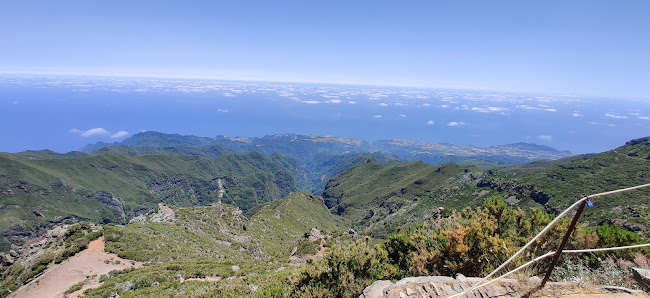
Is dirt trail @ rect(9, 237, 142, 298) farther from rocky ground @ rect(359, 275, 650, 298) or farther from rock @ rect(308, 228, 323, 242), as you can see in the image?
rocky ground @ rect(359, 275, 650, 298)

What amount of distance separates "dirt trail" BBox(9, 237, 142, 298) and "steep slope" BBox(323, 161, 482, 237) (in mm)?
69948

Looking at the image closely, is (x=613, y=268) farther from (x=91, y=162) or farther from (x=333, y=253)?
(x=91, y=162)

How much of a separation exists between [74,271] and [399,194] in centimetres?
12539

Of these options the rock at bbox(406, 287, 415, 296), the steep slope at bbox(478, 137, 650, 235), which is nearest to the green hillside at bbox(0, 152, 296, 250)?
the rock at bbox(406, 287, 415, 296)

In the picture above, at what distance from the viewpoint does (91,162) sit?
184 meters

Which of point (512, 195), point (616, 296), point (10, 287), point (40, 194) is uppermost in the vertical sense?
point (616, 296)

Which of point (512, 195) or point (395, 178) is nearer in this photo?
point (512, 195)

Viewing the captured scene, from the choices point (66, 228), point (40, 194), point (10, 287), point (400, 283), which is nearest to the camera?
point (400, 283)

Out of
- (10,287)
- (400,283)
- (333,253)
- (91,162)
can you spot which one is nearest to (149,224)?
(10,287)

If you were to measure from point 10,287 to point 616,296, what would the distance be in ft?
130

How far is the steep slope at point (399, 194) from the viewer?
326ft

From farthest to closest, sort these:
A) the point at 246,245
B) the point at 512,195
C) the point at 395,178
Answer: the point at 395,178 < the point at 512,195 < the point at 246,245

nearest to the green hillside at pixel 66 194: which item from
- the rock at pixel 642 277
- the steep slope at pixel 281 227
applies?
the steep slope at pixel 281 227

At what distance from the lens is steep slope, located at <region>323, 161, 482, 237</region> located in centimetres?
9931
